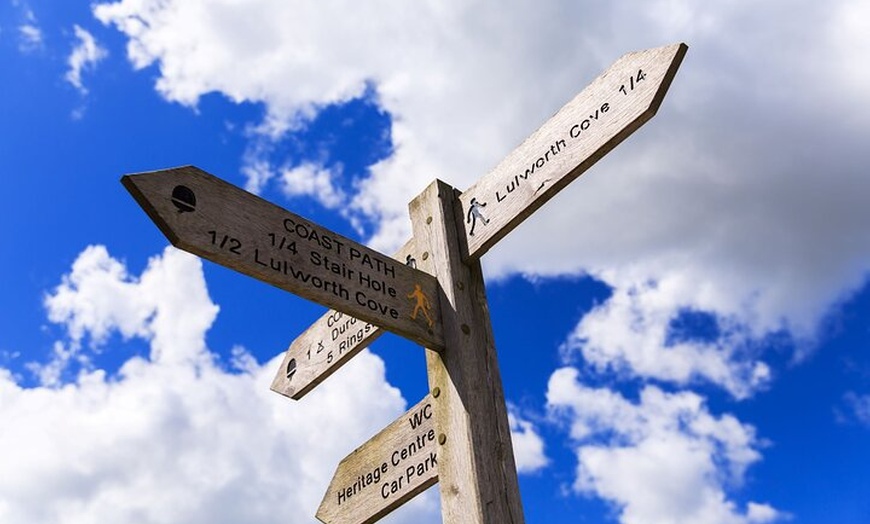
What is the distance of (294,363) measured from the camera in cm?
347

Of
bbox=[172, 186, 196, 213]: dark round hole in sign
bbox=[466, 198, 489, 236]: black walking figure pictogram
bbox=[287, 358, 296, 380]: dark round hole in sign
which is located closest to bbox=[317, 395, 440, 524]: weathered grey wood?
bbox=[287, 358, 296, 380]: dark round hole in sign

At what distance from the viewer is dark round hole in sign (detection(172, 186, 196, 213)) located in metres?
2.43

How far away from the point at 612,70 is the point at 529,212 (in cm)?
60

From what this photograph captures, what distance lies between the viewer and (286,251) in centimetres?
267

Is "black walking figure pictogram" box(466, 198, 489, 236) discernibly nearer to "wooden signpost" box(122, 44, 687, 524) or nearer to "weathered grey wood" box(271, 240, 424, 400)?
"wooden signpost" box(122, 44, 687, 524)

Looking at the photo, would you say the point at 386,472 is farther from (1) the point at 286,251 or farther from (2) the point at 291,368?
(1) the point at 286,251

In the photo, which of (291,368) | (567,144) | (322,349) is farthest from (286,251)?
(567,144)

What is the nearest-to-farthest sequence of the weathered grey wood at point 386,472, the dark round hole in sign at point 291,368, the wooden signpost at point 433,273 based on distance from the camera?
the wooden signpost at point 433,273, the weathered grey wood at point 386,472, the dark round hole in sign at point 291,368

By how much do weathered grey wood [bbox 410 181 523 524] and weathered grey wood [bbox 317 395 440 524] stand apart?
0.15 m

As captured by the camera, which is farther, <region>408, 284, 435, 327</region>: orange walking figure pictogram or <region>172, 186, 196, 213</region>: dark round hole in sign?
<region>408, 284, 435, 327</region>: orange walking figure pictogram

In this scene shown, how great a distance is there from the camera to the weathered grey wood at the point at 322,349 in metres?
3.17

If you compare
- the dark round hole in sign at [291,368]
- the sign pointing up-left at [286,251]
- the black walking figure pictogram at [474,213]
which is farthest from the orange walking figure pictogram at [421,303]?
the dark round hole in sign at [291,368]

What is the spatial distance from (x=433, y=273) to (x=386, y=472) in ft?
2.92

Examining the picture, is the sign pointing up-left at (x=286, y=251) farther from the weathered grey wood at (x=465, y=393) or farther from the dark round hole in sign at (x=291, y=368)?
the dark round hole in sign at (x=291, y=368)
